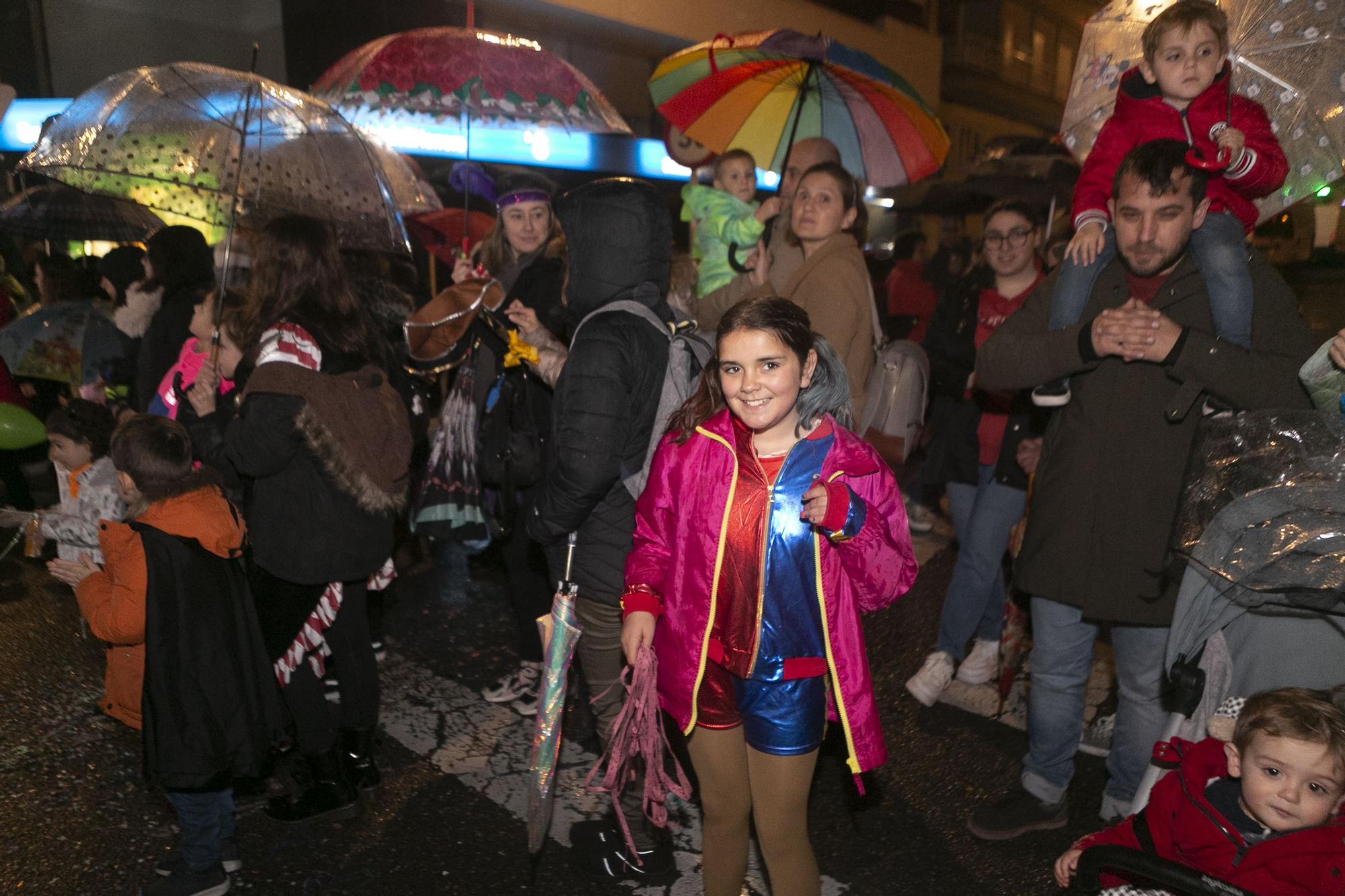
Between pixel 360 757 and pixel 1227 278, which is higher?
pixel 1227 278

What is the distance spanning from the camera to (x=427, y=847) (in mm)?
3494

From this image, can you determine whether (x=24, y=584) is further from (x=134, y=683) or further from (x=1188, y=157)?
(x=1188, y=157)

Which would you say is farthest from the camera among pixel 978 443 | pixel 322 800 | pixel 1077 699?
pixel 978 443

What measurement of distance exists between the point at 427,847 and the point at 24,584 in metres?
3.91

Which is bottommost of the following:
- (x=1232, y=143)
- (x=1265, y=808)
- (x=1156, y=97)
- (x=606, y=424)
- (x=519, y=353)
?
(x=1265, y=808)

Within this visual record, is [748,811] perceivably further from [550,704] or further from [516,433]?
[516,433]

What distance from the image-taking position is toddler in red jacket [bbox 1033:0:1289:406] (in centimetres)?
309

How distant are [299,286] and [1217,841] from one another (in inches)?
129

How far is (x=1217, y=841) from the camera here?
228cm

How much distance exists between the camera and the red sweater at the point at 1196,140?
3287 mm

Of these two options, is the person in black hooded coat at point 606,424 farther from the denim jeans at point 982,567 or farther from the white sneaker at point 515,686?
the denim jeans at point 982,567

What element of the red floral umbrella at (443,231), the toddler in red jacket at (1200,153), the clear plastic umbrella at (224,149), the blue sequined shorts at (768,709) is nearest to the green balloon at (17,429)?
the clear plastic umbrella at (224,149)

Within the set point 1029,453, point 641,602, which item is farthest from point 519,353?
point 1029,453

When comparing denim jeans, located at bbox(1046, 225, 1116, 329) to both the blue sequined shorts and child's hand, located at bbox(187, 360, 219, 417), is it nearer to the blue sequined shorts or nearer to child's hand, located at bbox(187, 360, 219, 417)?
the blue sequined shorts
